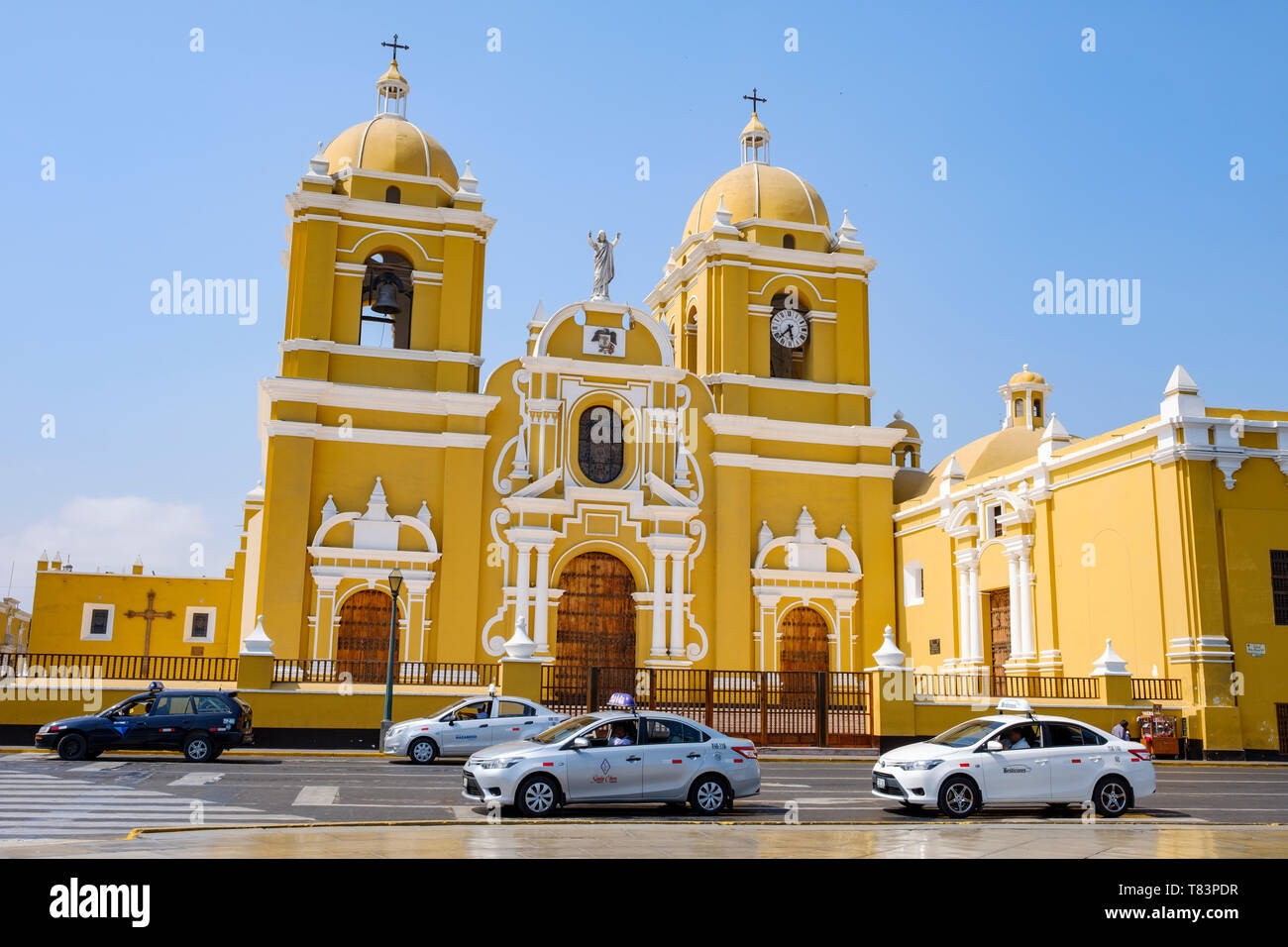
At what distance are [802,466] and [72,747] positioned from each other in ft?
67.4

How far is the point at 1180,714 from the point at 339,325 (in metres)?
22.0

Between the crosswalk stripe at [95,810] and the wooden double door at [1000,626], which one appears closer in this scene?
the crosswalk stripe at [95,810]

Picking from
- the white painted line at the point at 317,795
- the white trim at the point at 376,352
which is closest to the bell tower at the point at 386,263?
the white trim at the point at 376,352

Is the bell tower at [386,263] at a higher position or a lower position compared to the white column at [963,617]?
higher

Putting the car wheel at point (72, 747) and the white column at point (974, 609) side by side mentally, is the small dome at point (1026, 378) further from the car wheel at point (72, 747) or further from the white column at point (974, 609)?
the car wheel at point (72, 747)

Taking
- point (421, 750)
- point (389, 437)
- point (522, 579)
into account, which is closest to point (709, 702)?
point (421, 750)

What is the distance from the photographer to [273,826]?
10.4 meters

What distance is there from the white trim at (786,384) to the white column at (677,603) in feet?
17.4

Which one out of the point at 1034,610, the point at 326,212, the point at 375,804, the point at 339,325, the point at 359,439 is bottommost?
the point at 375,804

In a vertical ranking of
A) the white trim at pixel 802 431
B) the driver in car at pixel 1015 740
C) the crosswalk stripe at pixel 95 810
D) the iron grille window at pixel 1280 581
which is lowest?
the crosswalk stripe at pixel 95 810

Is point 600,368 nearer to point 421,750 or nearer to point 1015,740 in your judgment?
point 421,750

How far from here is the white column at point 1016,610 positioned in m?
27.6

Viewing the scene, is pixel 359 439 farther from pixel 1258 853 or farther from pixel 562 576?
pixel 1258 853
